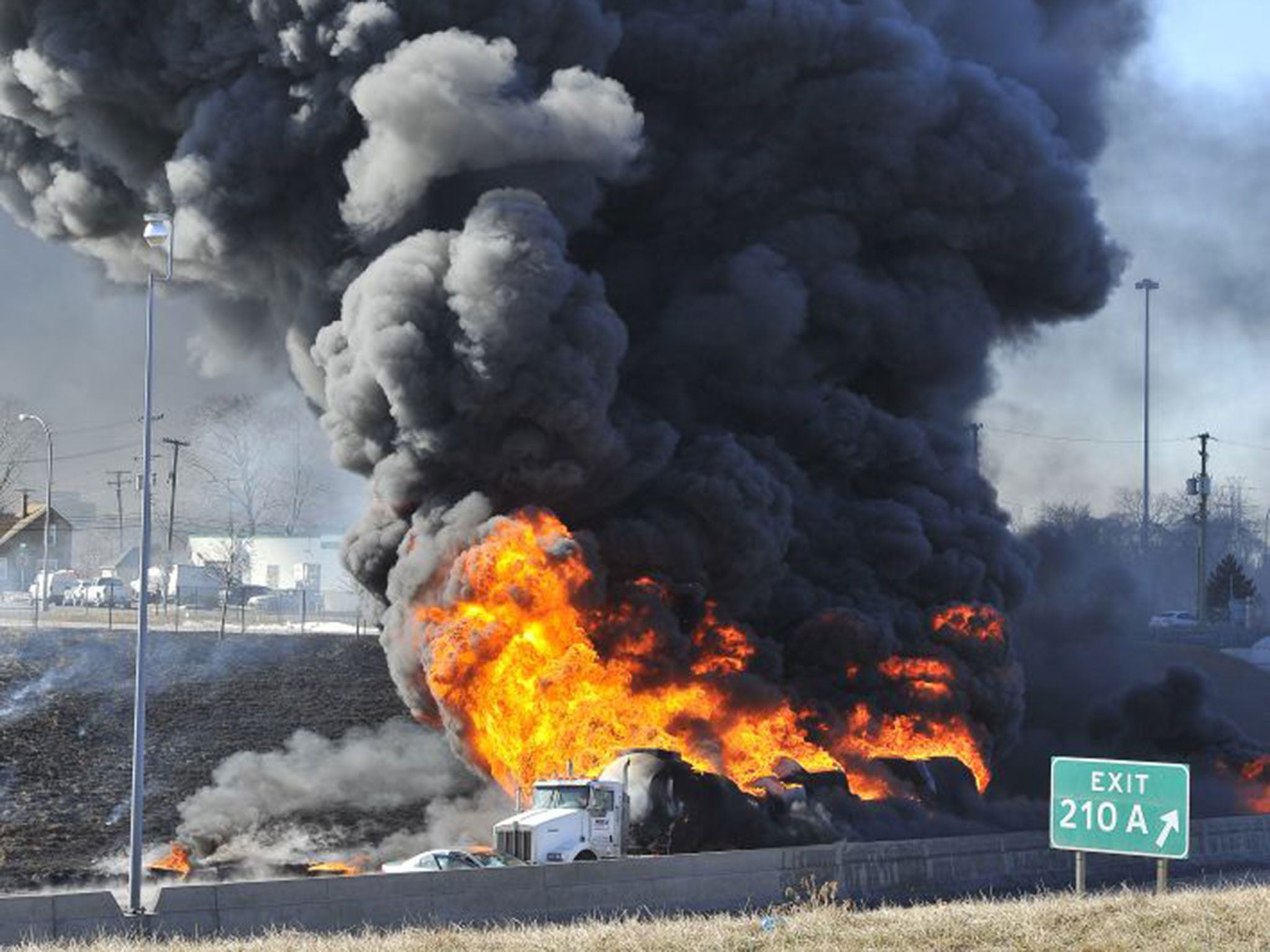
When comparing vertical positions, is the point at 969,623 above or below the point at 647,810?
above

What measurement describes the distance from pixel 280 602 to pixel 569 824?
2419 inches

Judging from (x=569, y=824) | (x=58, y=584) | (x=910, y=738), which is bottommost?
(x=569, y=824)

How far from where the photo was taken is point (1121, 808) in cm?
3278

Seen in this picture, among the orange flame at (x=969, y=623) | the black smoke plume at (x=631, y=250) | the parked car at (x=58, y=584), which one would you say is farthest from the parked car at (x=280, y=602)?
the orange flame at (x=969, y=623)

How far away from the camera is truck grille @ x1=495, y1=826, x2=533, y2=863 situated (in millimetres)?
42125

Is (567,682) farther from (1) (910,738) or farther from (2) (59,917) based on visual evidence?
(2) (59,917)

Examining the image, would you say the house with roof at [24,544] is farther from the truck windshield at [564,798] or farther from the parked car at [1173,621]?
the truck windshield at [564,798]

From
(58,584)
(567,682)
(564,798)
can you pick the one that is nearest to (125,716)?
(567,682)

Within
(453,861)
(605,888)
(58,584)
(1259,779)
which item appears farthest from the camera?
(58,584)

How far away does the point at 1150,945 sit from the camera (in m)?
27.7

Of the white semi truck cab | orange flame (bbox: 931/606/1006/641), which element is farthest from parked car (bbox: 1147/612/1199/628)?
the white semi truck cab

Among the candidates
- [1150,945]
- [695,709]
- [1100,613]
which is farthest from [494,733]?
[1100,613]

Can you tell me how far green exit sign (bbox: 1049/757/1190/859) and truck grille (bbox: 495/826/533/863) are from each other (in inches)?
499

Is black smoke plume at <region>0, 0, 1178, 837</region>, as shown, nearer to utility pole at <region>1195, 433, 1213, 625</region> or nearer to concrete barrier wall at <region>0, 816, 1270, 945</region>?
concrete barrier wall at <region>0, 816, 1270, 945</region>
